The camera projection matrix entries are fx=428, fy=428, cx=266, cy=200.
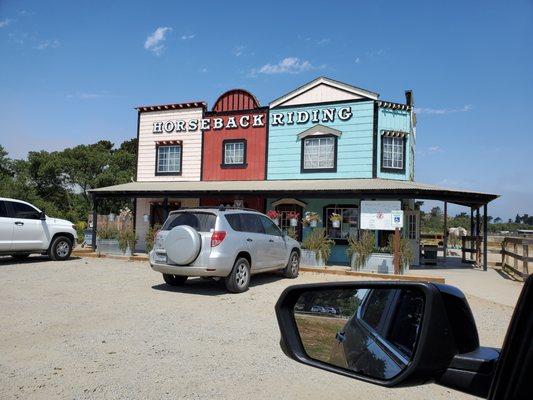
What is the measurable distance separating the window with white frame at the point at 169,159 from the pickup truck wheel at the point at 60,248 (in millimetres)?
7623

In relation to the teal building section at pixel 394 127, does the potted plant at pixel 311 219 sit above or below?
below

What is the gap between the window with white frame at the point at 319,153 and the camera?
1892 cm

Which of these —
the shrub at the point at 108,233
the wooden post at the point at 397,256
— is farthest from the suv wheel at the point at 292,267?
the shrub at the point at 108,233

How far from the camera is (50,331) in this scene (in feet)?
20.7

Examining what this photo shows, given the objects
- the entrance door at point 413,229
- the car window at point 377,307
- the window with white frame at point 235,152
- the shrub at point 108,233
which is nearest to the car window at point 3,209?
the shrub at point 108,233

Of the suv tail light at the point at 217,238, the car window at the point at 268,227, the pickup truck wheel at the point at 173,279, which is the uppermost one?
the car window at the point at 268,227

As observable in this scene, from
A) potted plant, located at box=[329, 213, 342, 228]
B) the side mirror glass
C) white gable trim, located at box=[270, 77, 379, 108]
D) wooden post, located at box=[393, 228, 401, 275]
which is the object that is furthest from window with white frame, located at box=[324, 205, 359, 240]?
the side mirror glass

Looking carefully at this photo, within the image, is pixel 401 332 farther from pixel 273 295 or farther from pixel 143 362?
pixel 273 295

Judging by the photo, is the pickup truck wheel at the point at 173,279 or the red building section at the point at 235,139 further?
the red building section at the point at 235,139

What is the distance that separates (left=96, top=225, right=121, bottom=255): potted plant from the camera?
58.6 ft

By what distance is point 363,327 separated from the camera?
6.32 ft

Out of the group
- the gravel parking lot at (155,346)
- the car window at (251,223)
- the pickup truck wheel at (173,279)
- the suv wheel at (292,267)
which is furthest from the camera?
the suv wheel at (292,267)

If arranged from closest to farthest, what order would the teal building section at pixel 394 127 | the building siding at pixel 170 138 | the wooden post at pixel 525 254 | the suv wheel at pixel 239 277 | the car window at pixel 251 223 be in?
the suv wheel at pixel 239 277, the car window at pixel 251 223, the wooden post at pixel 525 254, the teal building section at pixel 394 127, the building siding at pixel 170 138

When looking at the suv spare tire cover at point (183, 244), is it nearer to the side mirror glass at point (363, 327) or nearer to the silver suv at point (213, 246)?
the silver suv at point (213, 246)
